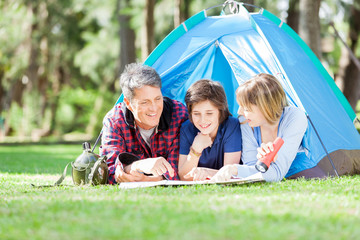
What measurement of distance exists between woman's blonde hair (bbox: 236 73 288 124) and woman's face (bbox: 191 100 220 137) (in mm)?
224

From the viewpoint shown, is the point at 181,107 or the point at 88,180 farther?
the point at 181,107

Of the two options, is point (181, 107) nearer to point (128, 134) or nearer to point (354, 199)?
point (128, 134)

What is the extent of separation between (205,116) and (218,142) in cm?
25

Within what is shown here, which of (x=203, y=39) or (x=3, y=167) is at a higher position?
(x=203, y=39)

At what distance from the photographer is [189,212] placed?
2475 mm

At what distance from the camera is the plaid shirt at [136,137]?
4051 millimetres

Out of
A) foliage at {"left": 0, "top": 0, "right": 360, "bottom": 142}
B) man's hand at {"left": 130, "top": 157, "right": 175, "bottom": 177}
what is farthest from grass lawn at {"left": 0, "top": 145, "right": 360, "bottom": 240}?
foliage at {"left": 0, "top": 0, "right": 360, "bottom": 142}

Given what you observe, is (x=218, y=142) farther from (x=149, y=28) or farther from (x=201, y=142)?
(x=149, y=28)

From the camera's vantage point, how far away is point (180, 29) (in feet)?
16.8

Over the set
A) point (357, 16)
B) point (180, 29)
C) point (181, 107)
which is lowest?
point (181, 107)

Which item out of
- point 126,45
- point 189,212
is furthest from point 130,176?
point 126,45

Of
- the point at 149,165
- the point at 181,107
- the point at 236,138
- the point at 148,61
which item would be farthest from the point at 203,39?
the point at 149,165

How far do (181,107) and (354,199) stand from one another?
1846 millimetres

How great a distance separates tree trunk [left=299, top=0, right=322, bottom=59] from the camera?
817cm
